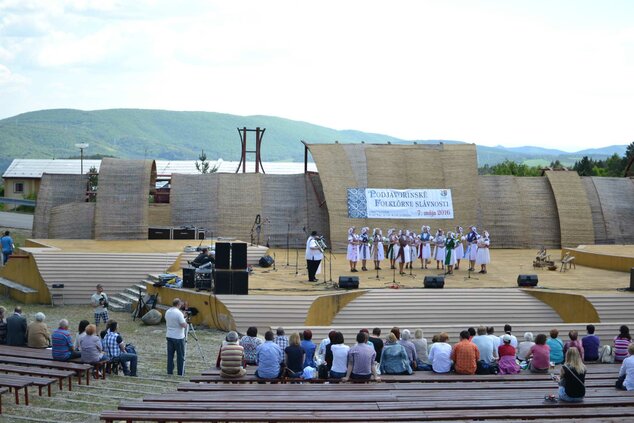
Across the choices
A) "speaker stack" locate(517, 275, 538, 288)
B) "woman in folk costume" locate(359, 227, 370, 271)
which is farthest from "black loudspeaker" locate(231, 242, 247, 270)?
"speaker stack" locate(517, 275, 538, 288)

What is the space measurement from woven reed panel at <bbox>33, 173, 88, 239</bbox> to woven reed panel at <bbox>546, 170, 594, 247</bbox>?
62.8 ft

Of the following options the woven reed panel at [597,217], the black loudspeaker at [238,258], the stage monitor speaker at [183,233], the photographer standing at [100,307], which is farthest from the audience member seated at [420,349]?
the woven reed panel at [597,217]

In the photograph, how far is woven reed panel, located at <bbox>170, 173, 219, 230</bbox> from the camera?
3612 centimetres

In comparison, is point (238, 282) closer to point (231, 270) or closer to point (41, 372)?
point (231, 270)

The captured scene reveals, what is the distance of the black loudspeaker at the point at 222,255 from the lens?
23547 millimetres

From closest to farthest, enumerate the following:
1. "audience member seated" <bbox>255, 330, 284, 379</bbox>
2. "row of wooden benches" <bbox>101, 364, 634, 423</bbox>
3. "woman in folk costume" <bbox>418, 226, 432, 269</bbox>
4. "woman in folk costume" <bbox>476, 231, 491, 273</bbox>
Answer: "row of wooden benches" <bbox>101, 364, 634, 423</bbox> → "audience member seated" <bbox>255, 330, 284, 379</bbox> → "woman in folk costume" <bbox>476, 231, 491, 273</bbox> → "woman in folk costume" <bbox>418, 226, 432, 269</bbox>

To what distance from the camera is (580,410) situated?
1193 cm

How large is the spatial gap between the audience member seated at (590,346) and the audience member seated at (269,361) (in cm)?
590

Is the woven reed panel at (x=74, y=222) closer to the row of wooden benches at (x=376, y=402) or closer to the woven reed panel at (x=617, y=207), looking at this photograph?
the woven reed panel at (x=617, y=207)

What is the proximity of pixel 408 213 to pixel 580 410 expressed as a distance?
24.7 meters

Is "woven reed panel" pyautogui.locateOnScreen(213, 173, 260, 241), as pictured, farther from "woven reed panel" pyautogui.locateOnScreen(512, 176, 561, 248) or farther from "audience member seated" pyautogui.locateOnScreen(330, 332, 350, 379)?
"audience member seated" pyautogui.locateOnScreen(330, 332, 350, 379)

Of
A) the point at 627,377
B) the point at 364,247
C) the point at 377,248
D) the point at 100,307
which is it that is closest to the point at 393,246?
the point at 377,248

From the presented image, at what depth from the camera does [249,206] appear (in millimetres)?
36438

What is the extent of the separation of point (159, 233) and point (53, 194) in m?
5.06
